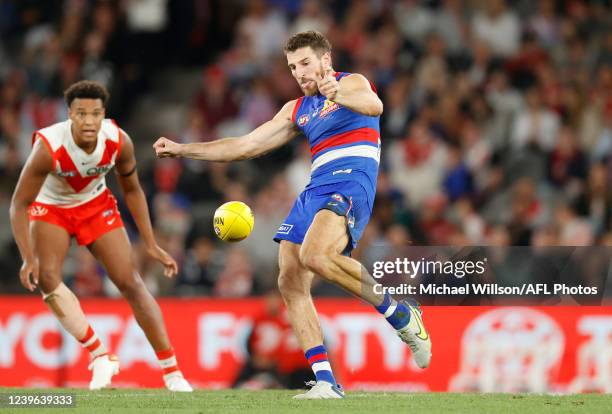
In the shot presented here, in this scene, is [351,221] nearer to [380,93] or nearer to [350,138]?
[350,138]

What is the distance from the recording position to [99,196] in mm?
10438

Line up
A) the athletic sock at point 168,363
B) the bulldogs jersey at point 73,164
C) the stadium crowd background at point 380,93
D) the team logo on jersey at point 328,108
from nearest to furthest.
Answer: the team logo on jersey at point 328,108
the bulldogs jersey at point 73,164
the athletic sock at point 168,363
the stadium crowd background at point 380,93

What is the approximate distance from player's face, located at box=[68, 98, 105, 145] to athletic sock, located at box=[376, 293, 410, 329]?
272cm

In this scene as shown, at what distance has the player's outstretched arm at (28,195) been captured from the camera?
32.3 ft

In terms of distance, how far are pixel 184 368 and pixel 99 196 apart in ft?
9.83

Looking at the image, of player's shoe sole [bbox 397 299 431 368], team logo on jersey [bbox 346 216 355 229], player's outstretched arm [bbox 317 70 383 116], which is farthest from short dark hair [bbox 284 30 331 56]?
player's shoe sole [bbox 397 299 431 368]

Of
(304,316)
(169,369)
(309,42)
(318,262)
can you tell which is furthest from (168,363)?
(309,42)

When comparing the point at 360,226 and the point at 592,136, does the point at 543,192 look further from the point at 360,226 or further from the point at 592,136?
the point at 360,226

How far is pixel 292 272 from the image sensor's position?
30.0ft

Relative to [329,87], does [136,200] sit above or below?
below

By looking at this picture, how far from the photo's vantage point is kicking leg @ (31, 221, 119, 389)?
1021 centimetres

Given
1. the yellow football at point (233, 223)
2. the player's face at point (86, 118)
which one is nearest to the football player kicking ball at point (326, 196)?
the yellow football at point (233, 223)

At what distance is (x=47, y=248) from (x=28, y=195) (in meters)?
0.52

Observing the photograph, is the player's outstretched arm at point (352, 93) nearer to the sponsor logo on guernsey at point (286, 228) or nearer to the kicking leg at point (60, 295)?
the sponsor logo on guernsey at point (286, 228)
